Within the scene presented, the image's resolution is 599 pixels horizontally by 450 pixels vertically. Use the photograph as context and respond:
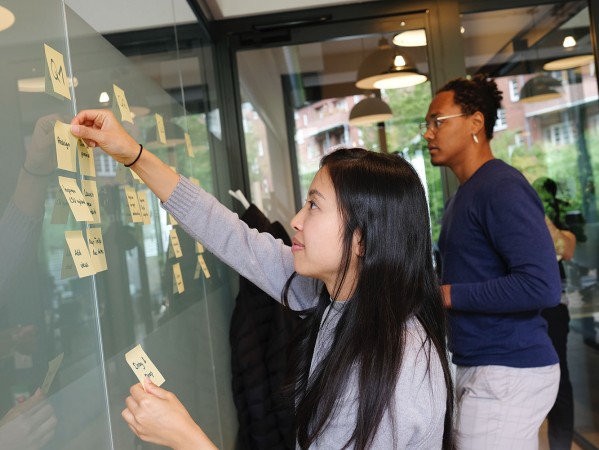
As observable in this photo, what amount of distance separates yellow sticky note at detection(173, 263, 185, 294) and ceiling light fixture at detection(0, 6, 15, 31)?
0.95 m

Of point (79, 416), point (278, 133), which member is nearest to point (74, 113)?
point (79, 416)

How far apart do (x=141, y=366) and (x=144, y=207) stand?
0.50 m

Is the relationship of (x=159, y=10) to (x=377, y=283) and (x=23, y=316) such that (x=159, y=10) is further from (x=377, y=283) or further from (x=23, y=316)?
(x=23, y=316)

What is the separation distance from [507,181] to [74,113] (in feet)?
4.08

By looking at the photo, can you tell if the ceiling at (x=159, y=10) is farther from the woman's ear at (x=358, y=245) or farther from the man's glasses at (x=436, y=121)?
the man's glasses at (x=436, y=121)

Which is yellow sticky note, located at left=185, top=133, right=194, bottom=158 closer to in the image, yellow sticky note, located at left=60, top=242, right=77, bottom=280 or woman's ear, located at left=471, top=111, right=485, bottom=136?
woman's ear, located at left=471, top=111, right=485, bottom=136

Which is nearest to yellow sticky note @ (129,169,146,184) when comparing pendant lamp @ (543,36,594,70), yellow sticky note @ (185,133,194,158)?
yellow sticky note @ (185,133,194,158)

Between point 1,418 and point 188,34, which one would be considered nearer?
point 1,418

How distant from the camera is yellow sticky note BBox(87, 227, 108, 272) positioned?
43.6 inches

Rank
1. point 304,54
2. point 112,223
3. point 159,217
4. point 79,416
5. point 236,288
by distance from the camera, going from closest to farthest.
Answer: point 79,416 → point 112,223 → point 159,217 → point 236,288 → point 304,54

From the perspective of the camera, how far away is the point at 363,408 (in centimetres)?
114

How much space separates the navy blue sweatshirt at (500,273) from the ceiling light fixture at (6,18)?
1.37 m

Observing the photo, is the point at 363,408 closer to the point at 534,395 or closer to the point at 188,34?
the point at 534,395

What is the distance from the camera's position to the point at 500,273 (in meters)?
1.89
